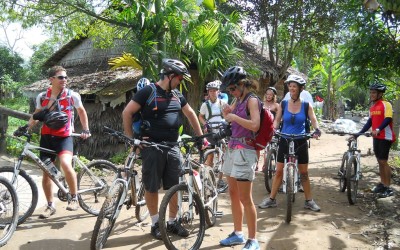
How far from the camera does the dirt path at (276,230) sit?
401 cm

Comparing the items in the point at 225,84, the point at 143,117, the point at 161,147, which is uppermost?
the point at 225,84

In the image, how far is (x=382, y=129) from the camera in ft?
20.3

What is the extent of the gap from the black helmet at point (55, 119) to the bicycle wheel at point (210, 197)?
185 centimetres

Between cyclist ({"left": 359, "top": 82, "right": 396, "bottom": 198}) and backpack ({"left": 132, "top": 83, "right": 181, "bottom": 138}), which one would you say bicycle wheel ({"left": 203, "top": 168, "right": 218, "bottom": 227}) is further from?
cyclist ({"left": 359, "top": 82, "right": 396, "bottom": 198})

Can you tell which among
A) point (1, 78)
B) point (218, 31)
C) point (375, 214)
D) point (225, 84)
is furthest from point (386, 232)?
point (1, 78)

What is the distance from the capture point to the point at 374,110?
6359 mm

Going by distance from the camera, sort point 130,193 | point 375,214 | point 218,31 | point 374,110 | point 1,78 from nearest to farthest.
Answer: point 130,193
point 375,214
point 374,110
point 218,31
point 1,78

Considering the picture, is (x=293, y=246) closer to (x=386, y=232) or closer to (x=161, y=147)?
(x=386, y=232)

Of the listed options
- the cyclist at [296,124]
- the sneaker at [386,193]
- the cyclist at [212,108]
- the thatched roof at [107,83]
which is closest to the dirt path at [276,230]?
the sneaker at [386,193]

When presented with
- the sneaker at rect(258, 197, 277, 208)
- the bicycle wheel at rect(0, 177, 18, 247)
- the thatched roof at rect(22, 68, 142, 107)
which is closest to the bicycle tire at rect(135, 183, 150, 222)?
the bicycle wheel at rect(0, 177, 18, 247)

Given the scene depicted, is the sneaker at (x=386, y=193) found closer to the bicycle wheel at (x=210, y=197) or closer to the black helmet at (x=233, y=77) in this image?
the bicycle wheel at (x=210, y=197)

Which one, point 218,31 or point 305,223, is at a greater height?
point 218,31

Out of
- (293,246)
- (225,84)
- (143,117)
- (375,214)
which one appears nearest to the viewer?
(225,84)

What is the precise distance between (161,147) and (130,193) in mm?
962
